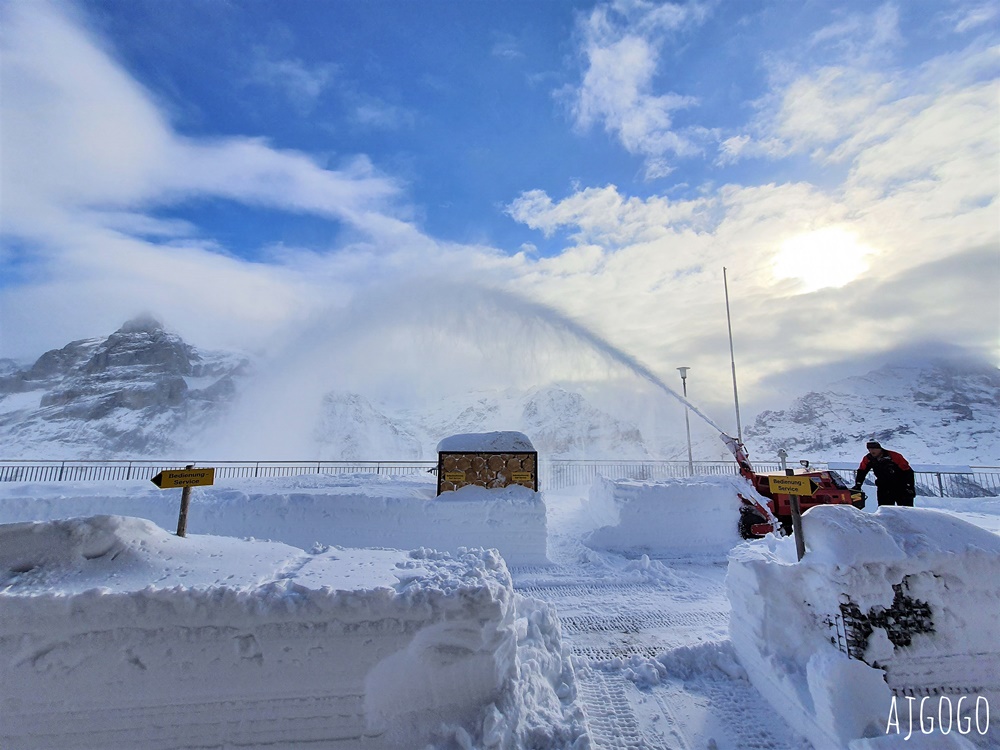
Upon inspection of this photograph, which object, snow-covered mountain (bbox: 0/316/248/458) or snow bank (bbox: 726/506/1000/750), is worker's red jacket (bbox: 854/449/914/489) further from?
snow-covered mountain (bbox: 0/316/248/458)

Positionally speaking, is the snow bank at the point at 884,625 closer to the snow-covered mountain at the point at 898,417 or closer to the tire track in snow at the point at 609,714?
the tire track in snow at the point at 609,714

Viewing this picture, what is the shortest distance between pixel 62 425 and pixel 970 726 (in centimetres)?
5818

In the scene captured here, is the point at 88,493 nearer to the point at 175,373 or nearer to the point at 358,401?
the point at 358,401

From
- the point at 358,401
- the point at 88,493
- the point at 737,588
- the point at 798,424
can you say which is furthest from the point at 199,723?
the point at 798,424

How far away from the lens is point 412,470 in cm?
1614

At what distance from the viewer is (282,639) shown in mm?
2865

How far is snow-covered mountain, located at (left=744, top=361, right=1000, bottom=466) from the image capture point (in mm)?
66000

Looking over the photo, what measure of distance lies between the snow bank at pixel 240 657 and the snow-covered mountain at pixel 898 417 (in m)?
69.1

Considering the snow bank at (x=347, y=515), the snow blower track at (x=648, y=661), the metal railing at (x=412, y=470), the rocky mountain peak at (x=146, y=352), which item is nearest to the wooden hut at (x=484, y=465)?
the snow bank at (x=347, y=515)

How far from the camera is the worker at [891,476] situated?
6.78m

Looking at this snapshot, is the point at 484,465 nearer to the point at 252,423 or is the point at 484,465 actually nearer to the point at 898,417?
the point at 252,423

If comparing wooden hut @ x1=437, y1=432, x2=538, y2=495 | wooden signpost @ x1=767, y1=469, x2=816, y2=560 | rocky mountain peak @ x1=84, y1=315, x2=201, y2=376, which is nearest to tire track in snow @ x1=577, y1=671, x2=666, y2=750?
wooden signpost @ x1=767, y1=469, x2=816, y2=560

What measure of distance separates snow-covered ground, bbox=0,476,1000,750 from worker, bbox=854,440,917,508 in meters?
3.59

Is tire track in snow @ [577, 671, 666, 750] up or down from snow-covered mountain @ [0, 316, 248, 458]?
down
